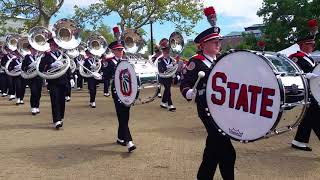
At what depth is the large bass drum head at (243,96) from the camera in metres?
3.85

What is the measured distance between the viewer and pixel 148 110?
1245cm

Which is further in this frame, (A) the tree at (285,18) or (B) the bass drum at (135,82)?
(A) the tree at (285,18)

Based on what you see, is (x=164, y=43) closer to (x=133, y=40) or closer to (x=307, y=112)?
(x=133, y=40)

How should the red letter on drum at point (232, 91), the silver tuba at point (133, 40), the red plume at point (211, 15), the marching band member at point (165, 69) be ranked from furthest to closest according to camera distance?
the marching band member at point (165, 69) < the silver tuba at point (133, 40) < the red plume at point (211, 15) < the red letter on drum at point (232, 91)

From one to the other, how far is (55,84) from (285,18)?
69.8ft

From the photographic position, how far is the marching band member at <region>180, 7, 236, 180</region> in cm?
457

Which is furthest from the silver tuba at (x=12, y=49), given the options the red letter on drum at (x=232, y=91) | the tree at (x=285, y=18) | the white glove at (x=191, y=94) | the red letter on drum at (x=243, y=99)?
the tree at (x=285, y=18)

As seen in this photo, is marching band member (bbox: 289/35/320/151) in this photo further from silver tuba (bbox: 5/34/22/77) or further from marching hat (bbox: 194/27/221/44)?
silver tuba (bbox: 5/34/22/77)

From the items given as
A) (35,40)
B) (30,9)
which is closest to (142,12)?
(30,9)

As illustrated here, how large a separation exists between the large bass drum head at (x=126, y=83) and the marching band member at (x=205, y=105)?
173cm

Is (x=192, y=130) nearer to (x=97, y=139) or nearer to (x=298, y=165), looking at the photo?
(x=97, y=139)

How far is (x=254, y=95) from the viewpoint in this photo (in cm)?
395

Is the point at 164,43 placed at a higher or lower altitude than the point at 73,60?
higher

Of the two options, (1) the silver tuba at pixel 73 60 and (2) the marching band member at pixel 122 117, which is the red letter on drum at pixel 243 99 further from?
(1) the silver tuba at pixel 73 60
